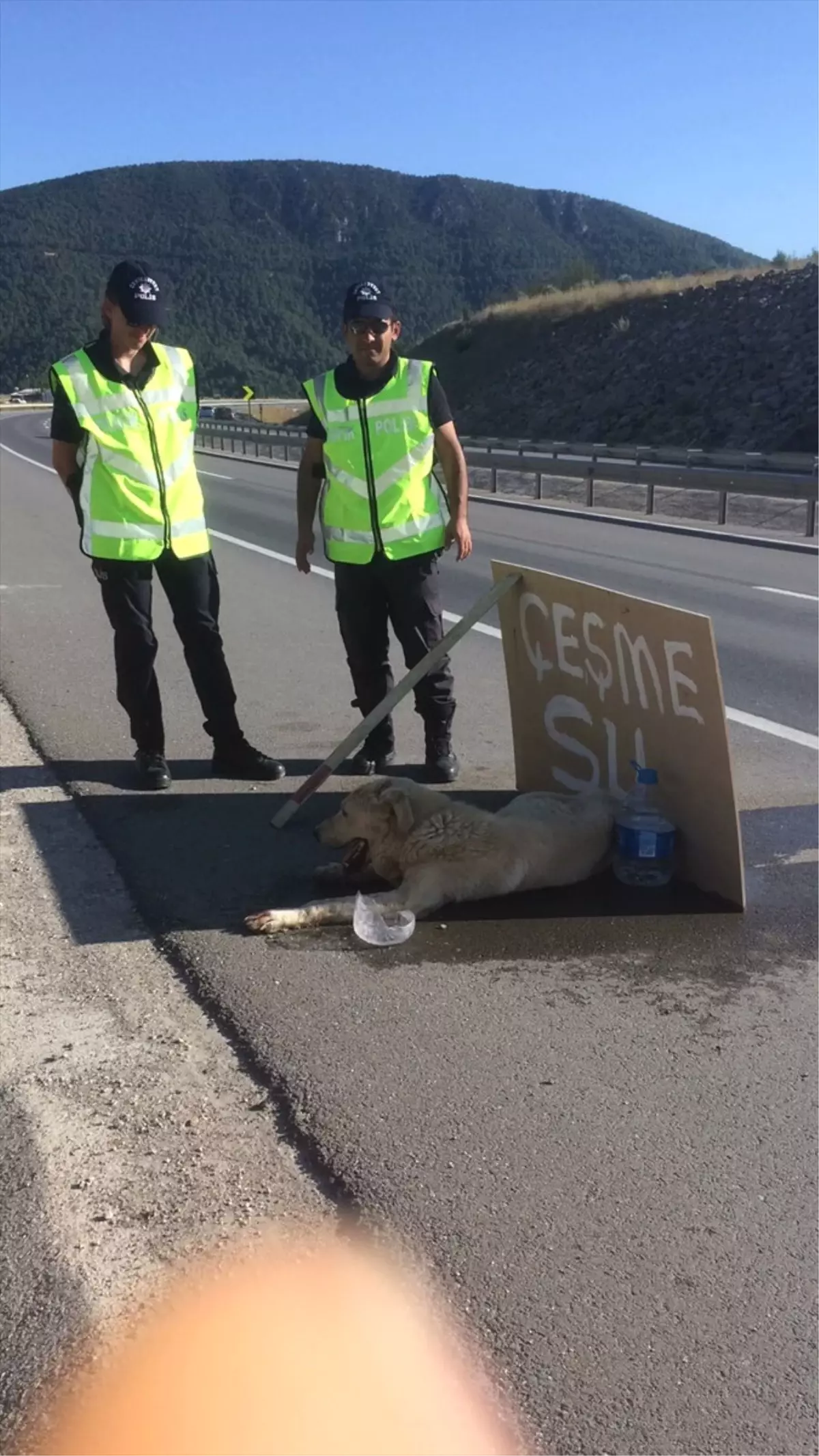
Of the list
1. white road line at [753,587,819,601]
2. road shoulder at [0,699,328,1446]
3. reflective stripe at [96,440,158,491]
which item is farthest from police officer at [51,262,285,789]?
white road line at [753,587,819,601]

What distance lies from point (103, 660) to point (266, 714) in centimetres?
181

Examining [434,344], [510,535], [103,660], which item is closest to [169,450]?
[103,660]

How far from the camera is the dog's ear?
187 inches

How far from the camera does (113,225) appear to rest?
184m

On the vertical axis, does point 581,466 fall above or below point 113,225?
below

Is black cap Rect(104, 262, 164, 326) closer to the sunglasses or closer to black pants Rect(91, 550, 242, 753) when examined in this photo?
the sunglasses

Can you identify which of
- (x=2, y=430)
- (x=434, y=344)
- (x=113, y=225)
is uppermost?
(x=113, y=225)

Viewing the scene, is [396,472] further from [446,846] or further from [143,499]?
[446,846]

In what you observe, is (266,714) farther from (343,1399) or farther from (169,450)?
(343,1399)

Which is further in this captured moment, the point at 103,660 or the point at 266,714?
the point at 103,660

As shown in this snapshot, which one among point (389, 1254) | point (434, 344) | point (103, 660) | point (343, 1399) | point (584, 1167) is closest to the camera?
point (343, 1399)

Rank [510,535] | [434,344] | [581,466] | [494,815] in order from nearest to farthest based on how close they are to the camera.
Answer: [494,815], [510,535], [581,466], [434,344]

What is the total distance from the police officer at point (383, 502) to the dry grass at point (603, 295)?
157 ft

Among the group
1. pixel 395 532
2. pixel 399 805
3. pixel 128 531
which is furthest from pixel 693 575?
pixel 399 805
